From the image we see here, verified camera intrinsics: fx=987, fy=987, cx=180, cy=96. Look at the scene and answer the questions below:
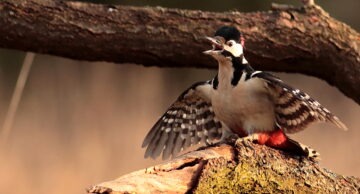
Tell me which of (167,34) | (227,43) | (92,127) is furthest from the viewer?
(92,127)

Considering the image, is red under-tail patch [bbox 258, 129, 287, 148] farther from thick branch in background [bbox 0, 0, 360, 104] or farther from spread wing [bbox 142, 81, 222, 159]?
thick branch in background [bbox 0, 0, 360, 104]

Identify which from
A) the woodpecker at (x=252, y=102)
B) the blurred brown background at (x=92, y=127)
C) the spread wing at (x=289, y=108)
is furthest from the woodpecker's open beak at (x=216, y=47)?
the blurred brown background at (x=92, y=127)

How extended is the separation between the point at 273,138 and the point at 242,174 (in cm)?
47

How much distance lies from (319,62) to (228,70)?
1.81 ft

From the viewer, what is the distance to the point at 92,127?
5914 millimetres

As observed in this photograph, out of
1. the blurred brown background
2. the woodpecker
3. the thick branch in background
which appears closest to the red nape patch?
the woodpecker

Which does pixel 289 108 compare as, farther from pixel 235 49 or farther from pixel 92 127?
pixel 92 127

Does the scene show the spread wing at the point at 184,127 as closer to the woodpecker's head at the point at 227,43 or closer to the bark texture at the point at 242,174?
the woodpecker's head at the point at 227,43

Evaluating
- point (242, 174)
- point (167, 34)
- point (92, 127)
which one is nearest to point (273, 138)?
point (242, 174)

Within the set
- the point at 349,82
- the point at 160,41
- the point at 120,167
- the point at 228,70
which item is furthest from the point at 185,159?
the point at 120,167

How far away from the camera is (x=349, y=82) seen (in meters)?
3.90

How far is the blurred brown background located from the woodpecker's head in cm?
189

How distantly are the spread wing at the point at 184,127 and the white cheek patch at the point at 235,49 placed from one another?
0.32 metres

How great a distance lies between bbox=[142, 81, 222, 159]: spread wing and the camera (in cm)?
386
